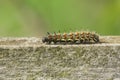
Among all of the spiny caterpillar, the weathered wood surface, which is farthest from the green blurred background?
the weathered wood surface

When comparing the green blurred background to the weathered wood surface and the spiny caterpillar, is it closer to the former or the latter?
the spiny caterpillar

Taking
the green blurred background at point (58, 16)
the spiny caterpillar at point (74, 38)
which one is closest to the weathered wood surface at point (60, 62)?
the spiny caterpillar at point (74, 38)

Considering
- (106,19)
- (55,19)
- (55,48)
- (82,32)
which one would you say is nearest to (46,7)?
(55,19)

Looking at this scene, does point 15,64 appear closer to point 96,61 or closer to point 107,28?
point 96,61

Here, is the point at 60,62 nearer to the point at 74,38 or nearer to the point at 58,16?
the point at 74,38

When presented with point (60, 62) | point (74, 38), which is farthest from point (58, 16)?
point (60, 62)
